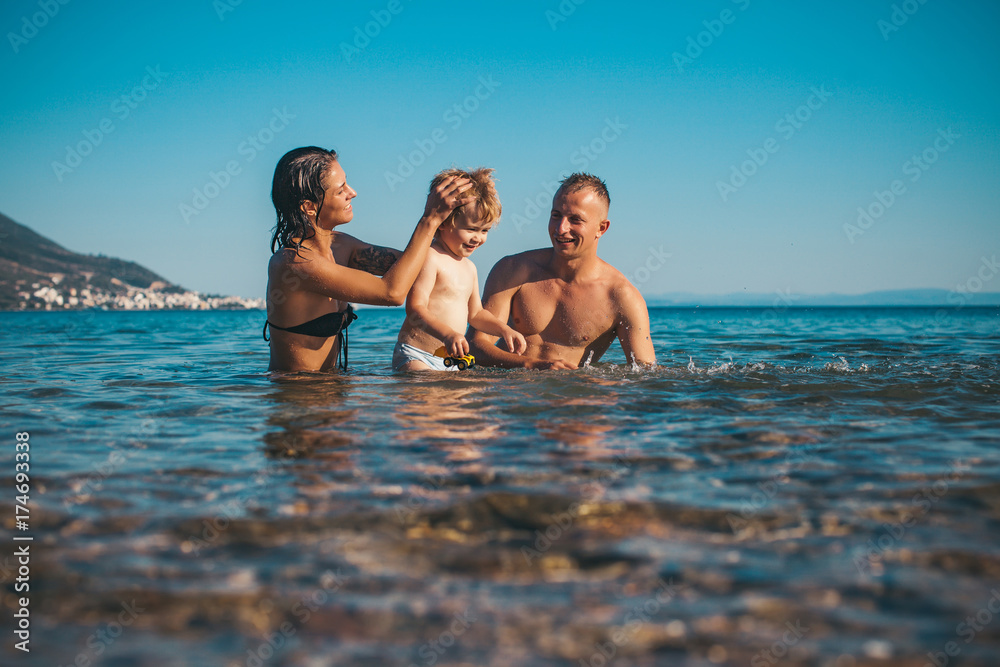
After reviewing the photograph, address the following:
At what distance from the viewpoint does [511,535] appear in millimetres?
2252

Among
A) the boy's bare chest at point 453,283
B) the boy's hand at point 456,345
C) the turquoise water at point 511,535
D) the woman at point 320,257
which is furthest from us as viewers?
the boy's bare chest at point 453,283

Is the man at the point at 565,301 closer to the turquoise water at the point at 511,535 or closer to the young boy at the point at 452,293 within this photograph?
the young boy at the point at 452,293

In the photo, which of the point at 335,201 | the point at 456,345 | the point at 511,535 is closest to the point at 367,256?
the point at 335,201

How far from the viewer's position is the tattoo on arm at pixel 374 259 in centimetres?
624

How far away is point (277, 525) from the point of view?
2.34m

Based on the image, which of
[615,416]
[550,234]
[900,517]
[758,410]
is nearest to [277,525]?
[900,517]

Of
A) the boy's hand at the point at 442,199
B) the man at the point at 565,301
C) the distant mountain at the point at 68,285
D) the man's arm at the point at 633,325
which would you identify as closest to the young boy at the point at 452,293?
the boy's hand at the point at 442,199

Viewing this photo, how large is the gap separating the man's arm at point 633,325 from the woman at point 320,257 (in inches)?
77.6

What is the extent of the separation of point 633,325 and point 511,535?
4.73 meters

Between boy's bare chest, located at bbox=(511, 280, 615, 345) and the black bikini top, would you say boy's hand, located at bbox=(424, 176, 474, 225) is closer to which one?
the black bikini top

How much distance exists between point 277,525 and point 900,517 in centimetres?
215

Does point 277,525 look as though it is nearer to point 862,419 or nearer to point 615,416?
point 615,416

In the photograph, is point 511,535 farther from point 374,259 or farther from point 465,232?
point 374,259

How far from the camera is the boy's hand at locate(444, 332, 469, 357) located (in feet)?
18.3
